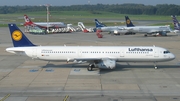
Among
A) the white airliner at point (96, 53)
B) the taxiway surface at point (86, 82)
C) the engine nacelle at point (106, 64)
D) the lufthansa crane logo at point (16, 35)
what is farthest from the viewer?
the lufthansa crane logo at point (16, 35)

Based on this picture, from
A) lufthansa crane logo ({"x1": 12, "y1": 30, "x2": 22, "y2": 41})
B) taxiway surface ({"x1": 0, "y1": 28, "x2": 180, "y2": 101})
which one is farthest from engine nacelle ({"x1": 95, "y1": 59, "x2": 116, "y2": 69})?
lufthansa crane logo ({"x1": 12, "y1": 30, "x2": 22, "y2": 41})

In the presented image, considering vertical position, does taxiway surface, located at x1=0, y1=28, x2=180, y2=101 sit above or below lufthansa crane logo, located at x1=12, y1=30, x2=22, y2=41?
below

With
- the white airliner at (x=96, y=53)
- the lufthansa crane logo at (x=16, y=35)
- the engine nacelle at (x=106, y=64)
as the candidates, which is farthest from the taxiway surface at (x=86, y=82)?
the lufthansa crane logo at (x=16, y=35)

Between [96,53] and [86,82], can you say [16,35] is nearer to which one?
[96,53]

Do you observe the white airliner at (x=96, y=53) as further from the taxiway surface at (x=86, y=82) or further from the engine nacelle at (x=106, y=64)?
the taxiway surface at (x=86, y=82)

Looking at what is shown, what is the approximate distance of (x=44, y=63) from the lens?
4538 centimetres

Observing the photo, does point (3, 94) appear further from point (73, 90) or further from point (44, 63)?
point (44, 63)

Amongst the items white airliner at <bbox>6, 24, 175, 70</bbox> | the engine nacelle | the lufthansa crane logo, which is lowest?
the engine nacelle

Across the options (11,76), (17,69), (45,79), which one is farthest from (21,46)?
(45,79)

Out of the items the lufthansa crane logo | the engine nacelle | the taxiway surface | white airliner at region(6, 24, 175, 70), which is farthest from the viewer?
the lufthansa crane logo

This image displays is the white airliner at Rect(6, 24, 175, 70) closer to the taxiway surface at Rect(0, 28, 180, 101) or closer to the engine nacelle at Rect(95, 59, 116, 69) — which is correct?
the engine nacelle at Rect(95, 59, 116, 69)

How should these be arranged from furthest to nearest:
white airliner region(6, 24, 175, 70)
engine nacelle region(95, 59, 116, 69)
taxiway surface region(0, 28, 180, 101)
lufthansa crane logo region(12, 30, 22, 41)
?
lufthansa crane logo region(12, 30, 22, 41) → white airliner region(6, 24, 175, 70) → engine nacelle region(95, 59, 116, 69) → taxiway surface region(0, 28, 180, 101)

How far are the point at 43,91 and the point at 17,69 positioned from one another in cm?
1244

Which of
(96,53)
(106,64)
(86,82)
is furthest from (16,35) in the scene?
(86,82)
